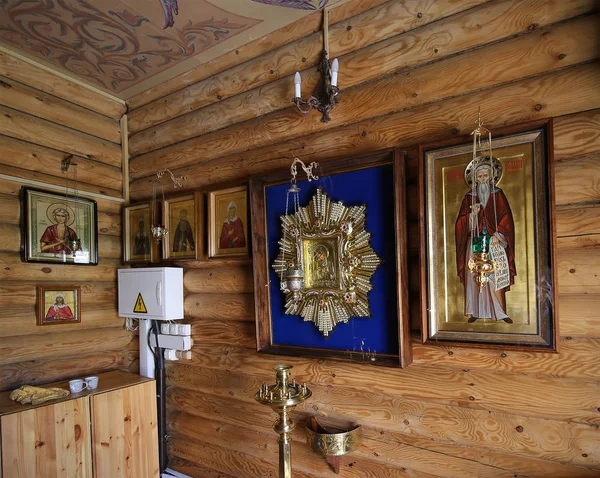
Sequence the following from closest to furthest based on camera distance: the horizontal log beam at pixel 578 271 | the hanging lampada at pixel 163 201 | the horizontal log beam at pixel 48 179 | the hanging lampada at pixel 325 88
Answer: the horizontal log beam at pixel 578 271 → the hanging lampada at pixel 325 88 → the horizontal log beam at pixel 48 179 → the hanging lampada at pixel 163 201

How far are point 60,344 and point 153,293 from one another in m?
0.65

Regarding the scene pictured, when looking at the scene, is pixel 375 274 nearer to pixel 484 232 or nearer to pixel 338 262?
pixel 338 262

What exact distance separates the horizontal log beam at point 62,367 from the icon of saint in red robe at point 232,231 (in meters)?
1.18

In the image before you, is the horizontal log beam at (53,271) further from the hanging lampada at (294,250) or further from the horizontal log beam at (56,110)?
the hanging lampada at (294,250)

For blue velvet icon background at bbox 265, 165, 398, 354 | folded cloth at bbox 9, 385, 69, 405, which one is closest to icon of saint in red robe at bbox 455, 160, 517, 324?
blue velvet icon background at bbox 265, 165, 398, 354

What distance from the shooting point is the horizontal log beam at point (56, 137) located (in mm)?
2230

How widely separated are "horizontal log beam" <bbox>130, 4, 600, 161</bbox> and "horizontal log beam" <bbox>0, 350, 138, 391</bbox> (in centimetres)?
144

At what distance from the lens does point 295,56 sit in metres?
1.98

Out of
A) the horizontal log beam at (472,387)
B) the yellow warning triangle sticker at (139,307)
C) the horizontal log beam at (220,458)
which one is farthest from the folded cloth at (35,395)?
the horizontal log beam at (472,387)

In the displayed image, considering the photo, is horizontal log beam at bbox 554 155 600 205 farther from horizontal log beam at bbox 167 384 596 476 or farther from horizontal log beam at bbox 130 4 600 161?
Answer: horizontal log beam at bbox 167 384 596 476

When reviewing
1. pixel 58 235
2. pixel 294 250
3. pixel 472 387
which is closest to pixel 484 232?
pixel 472 387

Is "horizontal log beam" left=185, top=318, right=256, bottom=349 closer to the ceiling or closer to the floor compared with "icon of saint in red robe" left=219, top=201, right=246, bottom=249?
closer to the floor

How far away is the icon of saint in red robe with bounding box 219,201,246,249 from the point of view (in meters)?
2.12

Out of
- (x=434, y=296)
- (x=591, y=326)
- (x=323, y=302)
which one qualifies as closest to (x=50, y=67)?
(x=323, y=302)
